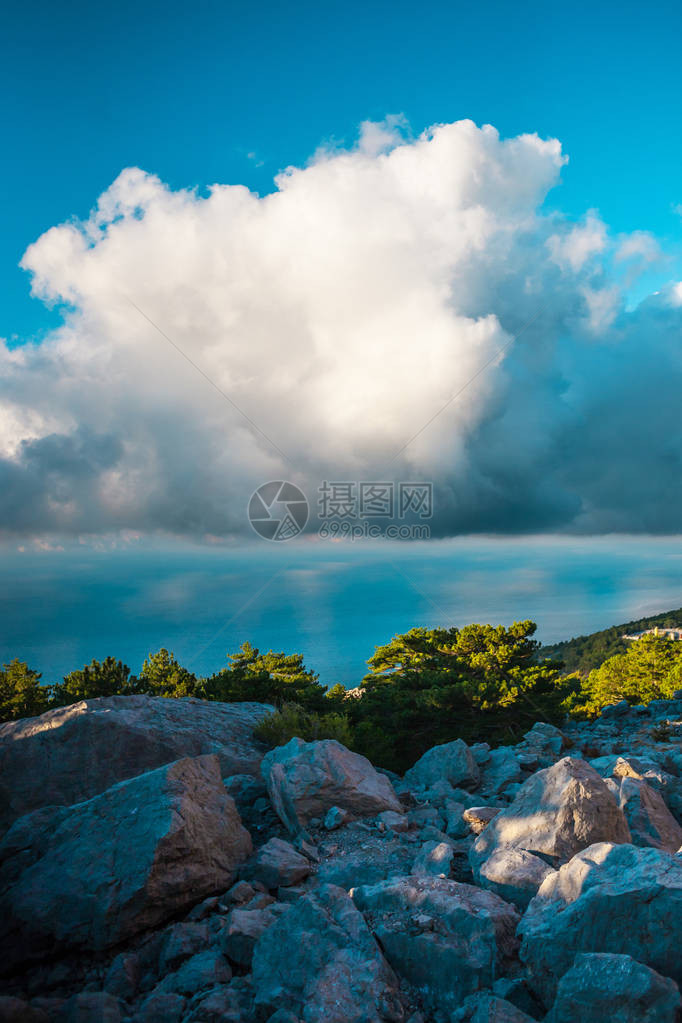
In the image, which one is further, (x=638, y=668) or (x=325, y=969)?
(x=638, y=668)

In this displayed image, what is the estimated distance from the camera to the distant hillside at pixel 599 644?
335 ft

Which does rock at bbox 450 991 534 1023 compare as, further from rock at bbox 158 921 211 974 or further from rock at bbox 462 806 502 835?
rock at bbox 462 806 502 835

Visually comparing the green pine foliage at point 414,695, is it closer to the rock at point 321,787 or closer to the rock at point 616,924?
the rock at point 321,787

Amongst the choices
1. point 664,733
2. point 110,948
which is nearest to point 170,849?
point 110,948

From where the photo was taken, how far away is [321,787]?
8.50m

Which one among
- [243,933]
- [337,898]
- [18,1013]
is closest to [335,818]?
[337,898]

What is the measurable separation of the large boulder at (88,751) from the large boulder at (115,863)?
294 cm

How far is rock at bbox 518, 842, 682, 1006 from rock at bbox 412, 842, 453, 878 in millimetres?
1971

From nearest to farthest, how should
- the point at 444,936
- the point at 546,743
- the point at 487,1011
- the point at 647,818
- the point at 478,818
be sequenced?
the point at 487,1011 < the point at 444,936 < the point at 647,818 < the point at 478,818 < the point at 546,743

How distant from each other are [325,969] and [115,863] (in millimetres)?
2780

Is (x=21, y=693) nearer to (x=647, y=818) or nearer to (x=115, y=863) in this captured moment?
(x=115, y=863)

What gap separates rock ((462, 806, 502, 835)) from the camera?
25.6ft

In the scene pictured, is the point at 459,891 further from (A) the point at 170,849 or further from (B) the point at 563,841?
(A) the point at 170,849

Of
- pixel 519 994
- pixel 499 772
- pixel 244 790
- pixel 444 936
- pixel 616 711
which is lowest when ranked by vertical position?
pixel 616 711
